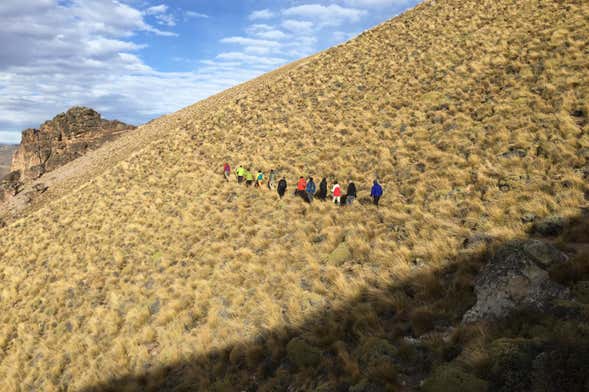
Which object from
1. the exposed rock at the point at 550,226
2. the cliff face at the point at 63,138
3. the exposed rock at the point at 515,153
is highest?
the cliff face at the point at 63,138

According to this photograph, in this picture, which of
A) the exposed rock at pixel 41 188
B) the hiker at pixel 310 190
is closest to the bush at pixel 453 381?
the hiker at pixel 310 190

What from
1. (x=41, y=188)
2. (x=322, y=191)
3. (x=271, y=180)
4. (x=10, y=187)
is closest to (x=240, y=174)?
(x=271, y=180)

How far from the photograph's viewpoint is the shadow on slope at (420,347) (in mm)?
4133

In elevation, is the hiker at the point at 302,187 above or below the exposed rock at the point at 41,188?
below

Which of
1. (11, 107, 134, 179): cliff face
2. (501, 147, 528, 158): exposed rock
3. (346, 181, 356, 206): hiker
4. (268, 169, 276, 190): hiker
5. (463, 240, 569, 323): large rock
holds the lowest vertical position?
(463, 240, 569, 323): large rock

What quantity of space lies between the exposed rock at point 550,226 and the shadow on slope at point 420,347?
0.16 metres

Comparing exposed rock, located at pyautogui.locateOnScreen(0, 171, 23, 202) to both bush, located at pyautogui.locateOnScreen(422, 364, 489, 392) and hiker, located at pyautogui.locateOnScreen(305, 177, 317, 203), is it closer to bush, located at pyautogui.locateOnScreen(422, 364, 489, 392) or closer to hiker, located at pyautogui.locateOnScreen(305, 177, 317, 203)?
hiker, located at pyautogui.locateOnScreen(305, 177, 317, 203)

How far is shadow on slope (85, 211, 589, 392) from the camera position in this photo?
4133 mm

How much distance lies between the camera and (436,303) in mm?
6785

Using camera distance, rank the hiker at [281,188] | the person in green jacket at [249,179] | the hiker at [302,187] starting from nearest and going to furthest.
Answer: the hiker at [302,187] → the hiker at [281,188] → the person in green jacket at [249,179]

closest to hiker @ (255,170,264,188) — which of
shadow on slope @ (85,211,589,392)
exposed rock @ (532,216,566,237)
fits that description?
shadow on slope @ (85,211,589,392)

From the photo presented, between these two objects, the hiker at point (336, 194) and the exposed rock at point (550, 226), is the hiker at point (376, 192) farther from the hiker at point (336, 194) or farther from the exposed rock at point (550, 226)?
the exposed rock at point (550, 226)

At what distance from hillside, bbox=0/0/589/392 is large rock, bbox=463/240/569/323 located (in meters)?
0.22

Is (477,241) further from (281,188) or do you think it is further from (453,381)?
(281,188)
